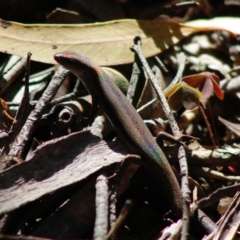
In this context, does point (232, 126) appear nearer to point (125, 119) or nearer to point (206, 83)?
point (206, 83)

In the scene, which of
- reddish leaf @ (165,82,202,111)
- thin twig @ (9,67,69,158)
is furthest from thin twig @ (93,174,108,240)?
reddish leaf @ (165,82,202,111)

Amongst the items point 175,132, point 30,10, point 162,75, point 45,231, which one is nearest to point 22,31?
point 30,10

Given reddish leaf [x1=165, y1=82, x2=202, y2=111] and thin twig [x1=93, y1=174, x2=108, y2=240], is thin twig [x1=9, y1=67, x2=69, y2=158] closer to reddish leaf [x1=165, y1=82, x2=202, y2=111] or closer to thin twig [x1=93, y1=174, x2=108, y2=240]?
thin twig [x1=93, y1=174, x2=108, y2=240]

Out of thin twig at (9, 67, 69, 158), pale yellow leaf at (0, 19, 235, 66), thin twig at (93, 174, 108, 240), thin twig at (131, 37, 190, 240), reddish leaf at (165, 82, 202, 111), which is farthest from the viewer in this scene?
pale yellow leaf at (0, 19, 235, 66)

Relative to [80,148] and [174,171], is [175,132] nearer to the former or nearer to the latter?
[174,171]

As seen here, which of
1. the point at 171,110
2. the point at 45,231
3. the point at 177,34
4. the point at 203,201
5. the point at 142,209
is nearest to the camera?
the point at 45,231
